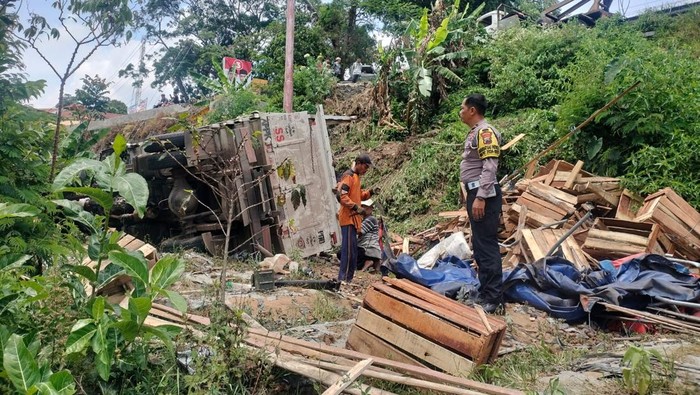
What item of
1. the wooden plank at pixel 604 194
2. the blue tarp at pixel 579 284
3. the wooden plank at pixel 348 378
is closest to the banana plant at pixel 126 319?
the wooden plank at pixel 348 378

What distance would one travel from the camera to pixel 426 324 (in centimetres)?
388

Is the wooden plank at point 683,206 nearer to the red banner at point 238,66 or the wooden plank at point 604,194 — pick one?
the wooden plank at point 604,194

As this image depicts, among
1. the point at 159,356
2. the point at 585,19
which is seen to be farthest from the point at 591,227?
the point at 585,19

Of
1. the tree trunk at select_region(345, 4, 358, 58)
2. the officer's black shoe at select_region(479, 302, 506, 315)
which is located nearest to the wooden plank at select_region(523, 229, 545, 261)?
the officer's black shoe at select_region(479, 302, 506, 315)

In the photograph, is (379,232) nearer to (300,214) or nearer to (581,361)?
(300,214)

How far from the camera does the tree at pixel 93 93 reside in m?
6.55

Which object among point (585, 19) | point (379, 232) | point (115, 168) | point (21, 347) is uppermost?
point (585, 19)

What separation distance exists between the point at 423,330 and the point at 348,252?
3389mm

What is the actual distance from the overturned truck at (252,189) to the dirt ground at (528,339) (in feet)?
4.47

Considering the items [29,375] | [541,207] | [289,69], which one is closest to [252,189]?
[541,207]

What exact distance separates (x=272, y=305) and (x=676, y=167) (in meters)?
5.93

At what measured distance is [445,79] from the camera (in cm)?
1377

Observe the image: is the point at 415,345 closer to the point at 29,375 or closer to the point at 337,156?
the point at 29,375

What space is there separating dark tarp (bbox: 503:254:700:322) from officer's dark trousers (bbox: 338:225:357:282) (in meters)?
2.15
